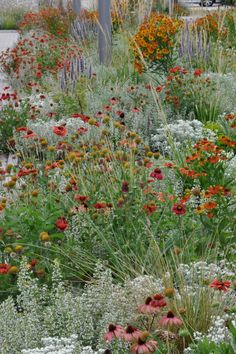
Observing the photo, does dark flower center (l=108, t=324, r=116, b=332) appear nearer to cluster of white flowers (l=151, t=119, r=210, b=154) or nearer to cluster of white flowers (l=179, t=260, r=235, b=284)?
cluster of white flowers (l=179, t=260, r=235, b=284)

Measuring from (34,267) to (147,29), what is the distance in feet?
16.7

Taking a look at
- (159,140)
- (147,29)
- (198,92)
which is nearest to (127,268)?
(159,140)

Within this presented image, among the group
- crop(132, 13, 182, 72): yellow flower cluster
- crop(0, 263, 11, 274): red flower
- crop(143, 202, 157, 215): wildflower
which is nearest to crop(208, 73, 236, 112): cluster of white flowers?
crop(132, 13, 182, 72): yellow flower cluster

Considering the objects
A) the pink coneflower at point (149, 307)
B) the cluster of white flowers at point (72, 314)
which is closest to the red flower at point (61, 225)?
the cluster of white flowers at point (72, 314)

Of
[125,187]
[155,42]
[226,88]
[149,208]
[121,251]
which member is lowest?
[226,88]

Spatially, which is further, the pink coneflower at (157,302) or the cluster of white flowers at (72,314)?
the cluster of white flowers at (72,314)

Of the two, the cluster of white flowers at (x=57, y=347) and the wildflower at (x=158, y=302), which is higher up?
the wildflower at (x=158, y=302)

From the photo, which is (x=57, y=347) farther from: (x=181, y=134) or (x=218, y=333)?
(x=181, y=134)

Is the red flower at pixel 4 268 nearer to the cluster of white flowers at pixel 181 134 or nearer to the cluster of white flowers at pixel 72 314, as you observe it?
the cluster of white flowers at pixel 72 314

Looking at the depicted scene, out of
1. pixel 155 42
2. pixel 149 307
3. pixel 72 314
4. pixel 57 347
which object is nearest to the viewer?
pixel 149 307

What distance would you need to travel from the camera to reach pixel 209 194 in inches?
182

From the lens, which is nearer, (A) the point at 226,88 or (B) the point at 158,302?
(B) the point at 158,302

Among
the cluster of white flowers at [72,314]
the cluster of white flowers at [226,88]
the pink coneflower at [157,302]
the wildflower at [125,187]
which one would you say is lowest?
the cluster of white flowers at [226,88]

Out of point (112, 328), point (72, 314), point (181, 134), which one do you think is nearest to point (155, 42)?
point (181, 134)
